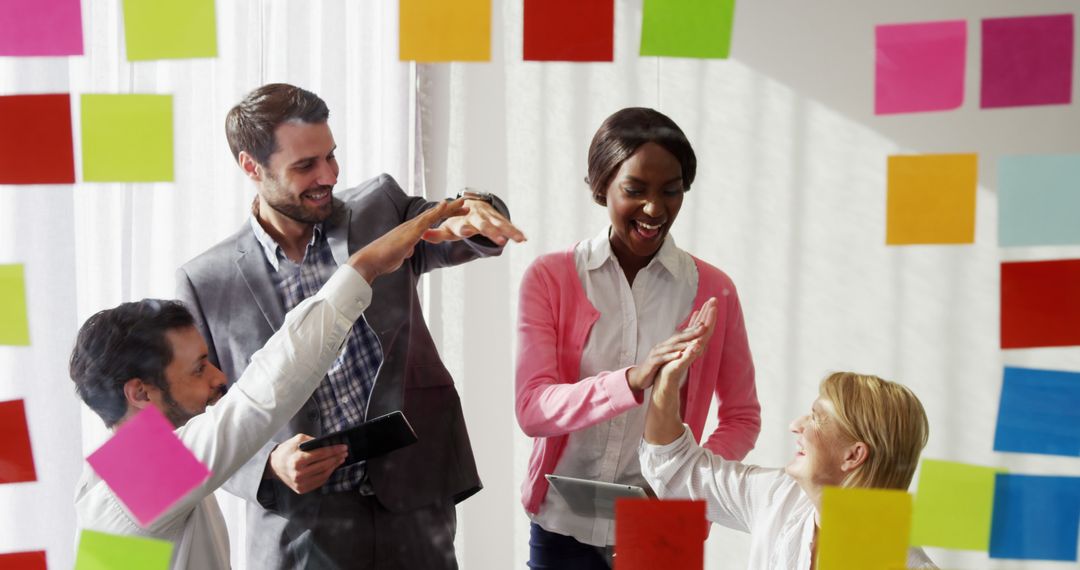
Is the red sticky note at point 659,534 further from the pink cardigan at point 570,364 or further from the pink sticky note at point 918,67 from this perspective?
the pink sticky note at point 918,67

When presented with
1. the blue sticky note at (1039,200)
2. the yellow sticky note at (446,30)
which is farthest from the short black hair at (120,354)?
the blue sticky note at (1039,200)

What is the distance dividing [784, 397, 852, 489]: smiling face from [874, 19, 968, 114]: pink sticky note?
0.54m

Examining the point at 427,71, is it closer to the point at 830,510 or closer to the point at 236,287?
the point at 236,287

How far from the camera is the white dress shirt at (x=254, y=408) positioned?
1.65 meters

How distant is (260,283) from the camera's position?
1837 mm

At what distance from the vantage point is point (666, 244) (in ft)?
6.35

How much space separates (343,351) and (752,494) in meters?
0.76

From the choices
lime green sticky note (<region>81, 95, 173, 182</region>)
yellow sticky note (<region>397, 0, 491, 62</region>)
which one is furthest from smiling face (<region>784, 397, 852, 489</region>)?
lime green sticky note (<region>81, 95, 173, 182</region>)

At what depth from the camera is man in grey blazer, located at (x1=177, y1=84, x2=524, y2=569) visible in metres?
1.82

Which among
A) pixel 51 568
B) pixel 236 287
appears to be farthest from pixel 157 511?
pixel 51 568

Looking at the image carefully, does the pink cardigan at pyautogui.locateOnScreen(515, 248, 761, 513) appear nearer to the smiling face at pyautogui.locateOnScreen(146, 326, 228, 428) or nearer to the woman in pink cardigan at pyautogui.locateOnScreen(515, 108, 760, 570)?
the woman in pink cardigan at pyautogui.locateOnScreen(515, 108, 760, 570)

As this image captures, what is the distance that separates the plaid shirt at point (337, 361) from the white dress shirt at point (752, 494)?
52cm

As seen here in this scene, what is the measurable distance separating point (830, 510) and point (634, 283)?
0.54 metres

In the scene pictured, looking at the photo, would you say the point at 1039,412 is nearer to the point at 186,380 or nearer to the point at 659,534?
the point at 659,534
